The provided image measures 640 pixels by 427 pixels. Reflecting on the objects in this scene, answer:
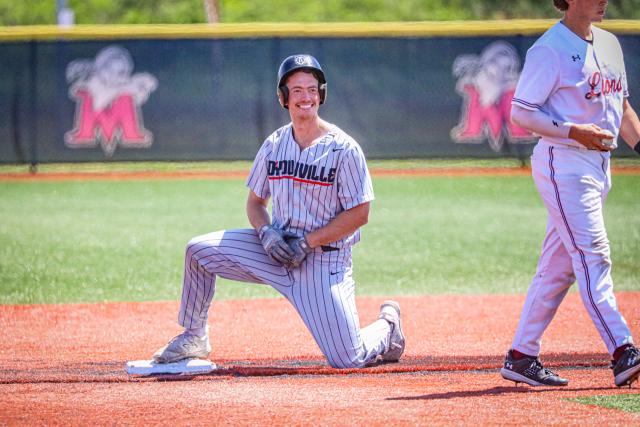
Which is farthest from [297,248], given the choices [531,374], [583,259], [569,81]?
[569,81]

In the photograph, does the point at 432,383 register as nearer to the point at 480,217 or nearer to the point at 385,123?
the point at 480,217

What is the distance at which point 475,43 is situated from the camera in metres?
16.1

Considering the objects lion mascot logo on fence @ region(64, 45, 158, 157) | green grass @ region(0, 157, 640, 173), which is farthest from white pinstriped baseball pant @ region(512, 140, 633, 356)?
lion mascot logo on fence @ region(64, 45, 158, 157)

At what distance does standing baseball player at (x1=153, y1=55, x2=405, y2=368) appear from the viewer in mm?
5160

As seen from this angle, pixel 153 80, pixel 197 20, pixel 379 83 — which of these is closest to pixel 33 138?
pixel 153 80

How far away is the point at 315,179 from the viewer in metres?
5.18

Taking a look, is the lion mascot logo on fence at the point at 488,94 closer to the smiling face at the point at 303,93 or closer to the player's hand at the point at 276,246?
the smiling face at the point at 303,93

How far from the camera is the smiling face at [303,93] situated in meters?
5.16

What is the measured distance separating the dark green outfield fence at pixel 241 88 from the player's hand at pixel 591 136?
11409 mm

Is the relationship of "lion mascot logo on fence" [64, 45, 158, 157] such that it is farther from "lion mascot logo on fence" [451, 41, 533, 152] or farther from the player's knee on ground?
the player's knee on ground

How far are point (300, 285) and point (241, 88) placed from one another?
35.5 ft

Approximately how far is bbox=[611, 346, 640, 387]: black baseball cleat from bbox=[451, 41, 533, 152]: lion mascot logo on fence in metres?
11.7

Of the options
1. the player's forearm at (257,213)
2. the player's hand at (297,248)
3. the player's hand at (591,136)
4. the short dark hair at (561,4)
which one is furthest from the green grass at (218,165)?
the player's hand at (591,136)

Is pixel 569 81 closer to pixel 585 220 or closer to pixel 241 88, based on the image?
pixel 585 220
